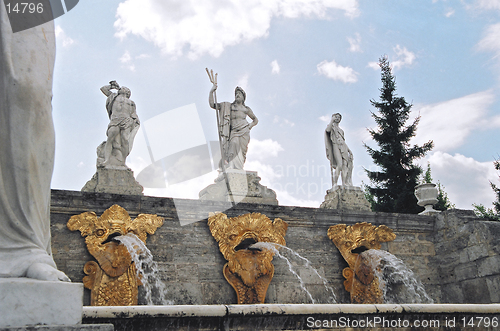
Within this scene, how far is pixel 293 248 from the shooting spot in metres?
7.20

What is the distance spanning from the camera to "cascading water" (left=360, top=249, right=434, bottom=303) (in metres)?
7.37

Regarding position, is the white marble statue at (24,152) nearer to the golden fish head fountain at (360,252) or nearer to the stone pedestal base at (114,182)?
the stone pedestal base at (114,182)

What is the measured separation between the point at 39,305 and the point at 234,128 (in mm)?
6985

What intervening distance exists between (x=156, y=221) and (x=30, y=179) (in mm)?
4305

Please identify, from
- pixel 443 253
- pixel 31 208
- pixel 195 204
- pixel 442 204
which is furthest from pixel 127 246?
pixel 442 204

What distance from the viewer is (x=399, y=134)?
2166cm

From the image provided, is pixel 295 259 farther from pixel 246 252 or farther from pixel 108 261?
pixel 108 261

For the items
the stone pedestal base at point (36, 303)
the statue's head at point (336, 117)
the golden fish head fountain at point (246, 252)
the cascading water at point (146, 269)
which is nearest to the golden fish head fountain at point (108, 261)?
the cascading water at point (146, 269)

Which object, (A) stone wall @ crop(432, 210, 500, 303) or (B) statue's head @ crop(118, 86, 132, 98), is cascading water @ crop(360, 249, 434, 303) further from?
(B) statue's head @ crop(118, 86, 132, 98)

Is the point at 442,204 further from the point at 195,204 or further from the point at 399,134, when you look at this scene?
the point at 195,204

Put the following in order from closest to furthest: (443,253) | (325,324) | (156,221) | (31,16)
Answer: (31,16) → (325,324) → (156,221) → (443,253)

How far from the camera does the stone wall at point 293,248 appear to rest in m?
6.10

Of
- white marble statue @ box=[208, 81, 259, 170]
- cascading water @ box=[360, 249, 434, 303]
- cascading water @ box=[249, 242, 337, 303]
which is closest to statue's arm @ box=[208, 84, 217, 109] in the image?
white marble statue @ box=[208, 81, 259, 170]

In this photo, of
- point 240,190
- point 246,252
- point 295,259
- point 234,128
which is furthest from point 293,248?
point 234,128
